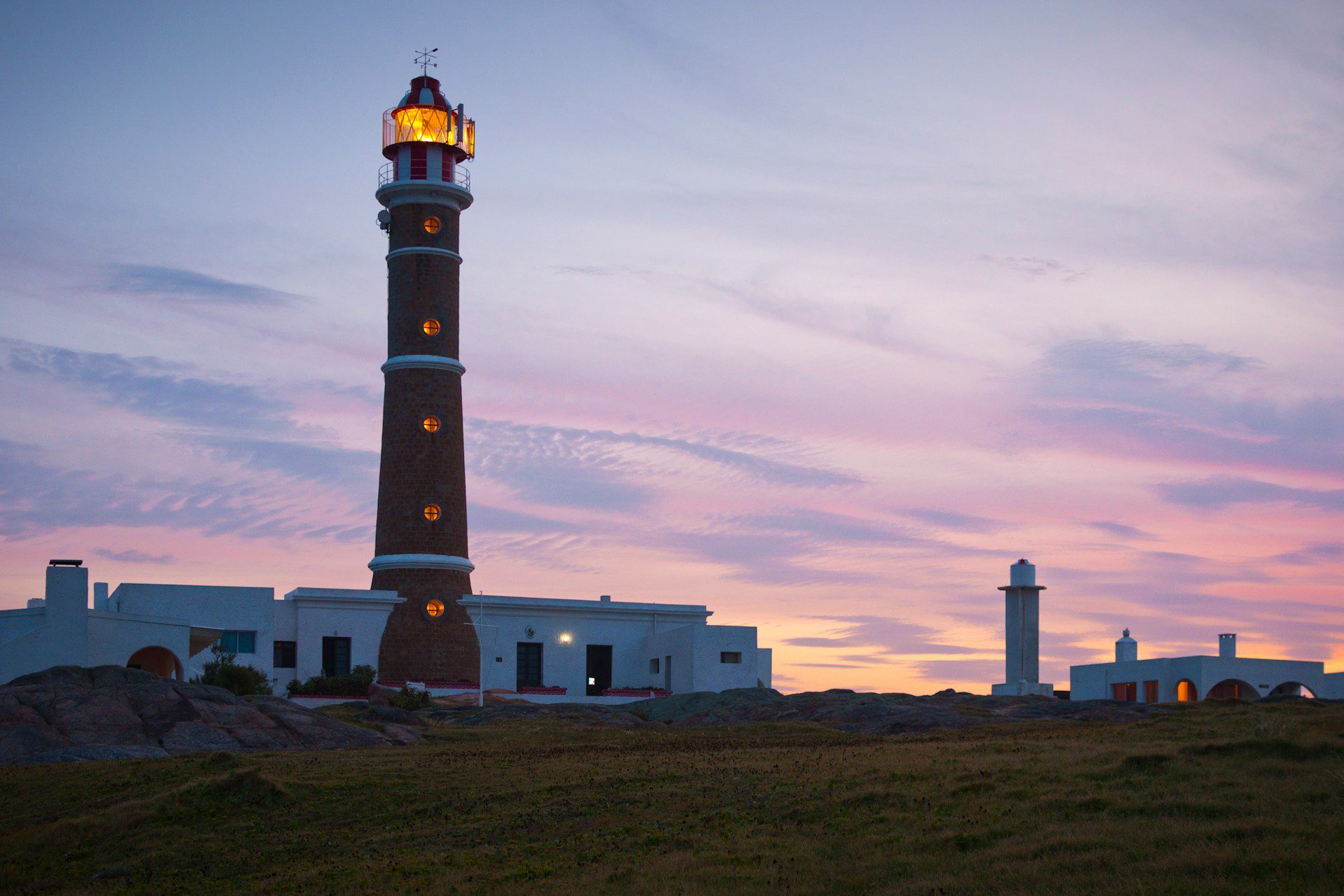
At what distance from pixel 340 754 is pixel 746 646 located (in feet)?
93.1

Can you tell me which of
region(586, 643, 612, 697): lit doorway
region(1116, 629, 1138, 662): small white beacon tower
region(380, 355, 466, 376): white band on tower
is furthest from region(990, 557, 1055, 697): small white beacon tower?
region(380, 355, 466, 376): white band on tower

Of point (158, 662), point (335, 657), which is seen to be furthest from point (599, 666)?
point (158, 662)

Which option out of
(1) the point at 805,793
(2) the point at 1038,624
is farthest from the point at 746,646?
(1) the point at 805,793

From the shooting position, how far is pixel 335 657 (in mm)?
52156

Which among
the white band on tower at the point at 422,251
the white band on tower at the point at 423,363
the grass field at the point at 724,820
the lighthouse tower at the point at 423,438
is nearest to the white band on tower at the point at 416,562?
the lighthouse tower at the point at 423,438

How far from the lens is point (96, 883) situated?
19.6 meters

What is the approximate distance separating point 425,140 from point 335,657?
22.9 m

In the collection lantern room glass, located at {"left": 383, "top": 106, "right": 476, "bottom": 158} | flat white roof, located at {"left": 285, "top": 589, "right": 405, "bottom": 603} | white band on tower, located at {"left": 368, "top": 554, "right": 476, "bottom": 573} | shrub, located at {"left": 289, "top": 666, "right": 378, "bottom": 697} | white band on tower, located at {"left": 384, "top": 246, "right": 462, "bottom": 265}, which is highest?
lantern room glass, located at {"left": 383, "top": 106, "right": 476, "bottom": 158}

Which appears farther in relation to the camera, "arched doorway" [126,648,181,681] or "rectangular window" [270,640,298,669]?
"rectangular window" [270,640,298,669]

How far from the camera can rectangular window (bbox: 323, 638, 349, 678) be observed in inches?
2050

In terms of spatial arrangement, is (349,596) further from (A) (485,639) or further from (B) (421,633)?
(A) (485,639)

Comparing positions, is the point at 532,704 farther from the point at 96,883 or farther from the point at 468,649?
the point at 96,883

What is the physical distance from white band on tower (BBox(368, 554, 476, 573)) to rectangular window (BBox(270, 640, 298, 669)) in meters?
4.68

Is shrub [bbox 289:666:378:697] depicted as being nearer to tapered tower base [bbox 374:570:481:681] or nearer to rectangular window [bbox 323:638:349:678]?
rectangular window [bbox 323:638:349:678]
